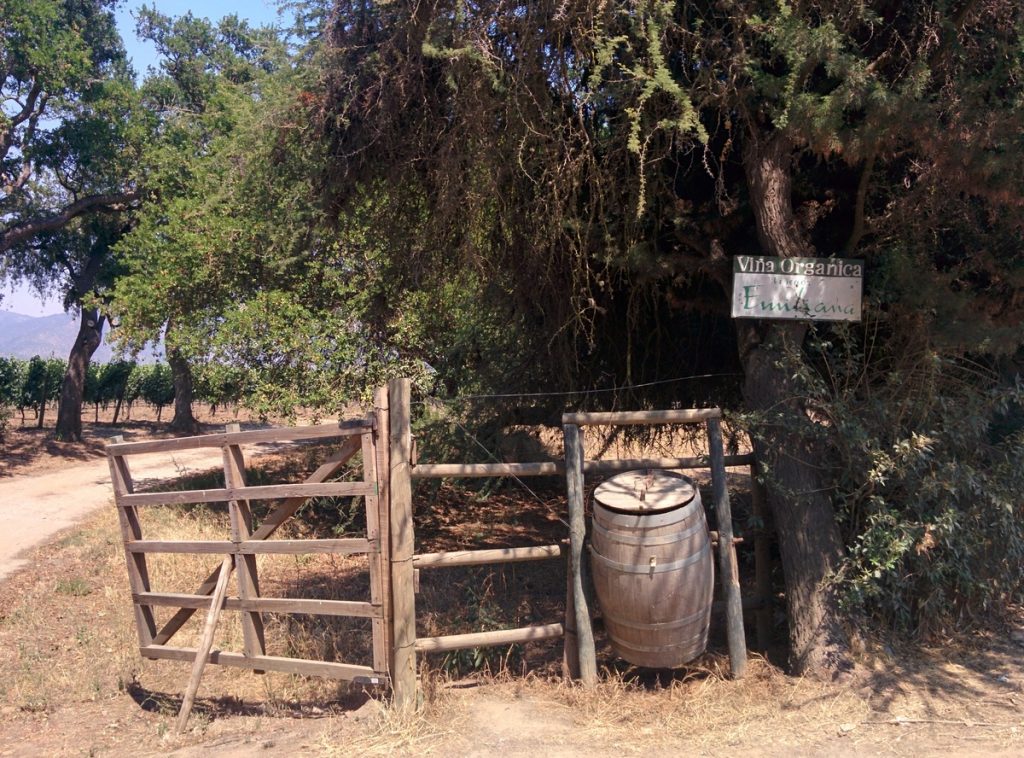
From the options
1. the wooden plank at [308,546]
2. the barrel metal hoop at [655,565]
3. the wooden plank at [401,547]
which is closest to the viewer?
the barrel metal hoop at [655,565]

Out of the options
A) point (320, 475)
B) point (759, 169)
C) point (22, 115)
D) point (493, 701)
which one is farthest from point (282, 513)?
point (22, 115)

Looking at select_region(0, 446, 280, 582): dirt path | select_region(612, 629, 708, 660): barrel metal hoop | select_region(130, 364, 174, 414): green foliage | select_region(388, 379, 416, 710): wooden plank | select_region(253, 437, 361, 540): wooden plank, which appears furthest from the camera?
select_region(130, 364, 174, 414): green foliage

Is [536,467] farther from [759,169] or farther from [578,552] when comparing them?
[759,169]

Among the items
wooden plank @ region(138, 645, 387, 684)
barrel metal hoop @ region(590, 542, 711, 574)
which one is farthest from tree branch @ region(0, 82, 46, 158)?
barrel metal hoop @ region(590, 542, 711, 574)

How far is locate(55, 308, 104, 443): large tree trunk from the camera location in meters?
23.5

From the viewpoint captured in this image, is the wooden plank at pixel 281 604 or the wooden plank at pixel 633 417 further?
the wooden plank at pixel 633 417

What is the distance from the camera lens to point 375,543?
17.3 feet

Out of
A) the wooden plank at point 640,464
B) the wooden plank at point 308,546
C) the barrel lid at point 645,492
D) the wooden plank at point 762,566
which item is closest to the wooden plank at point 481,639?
the wooden plank at point 308,546

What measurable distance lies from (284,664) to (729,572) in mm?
3015

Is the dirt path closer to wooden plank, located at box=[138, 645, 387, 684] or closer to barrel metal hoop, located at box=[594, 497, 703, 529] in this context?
wooden plank, located at box=[138, 645, 387, 684]

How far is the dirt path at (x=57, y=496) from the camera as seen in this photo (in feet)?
41.0

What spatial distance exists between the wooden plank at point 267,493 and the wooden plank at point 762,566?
111 inches

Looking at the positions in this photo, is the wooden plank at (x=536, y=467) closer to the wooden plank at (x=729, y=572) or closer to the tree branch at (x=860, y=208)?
the wooden plank at (x=729, y=572)

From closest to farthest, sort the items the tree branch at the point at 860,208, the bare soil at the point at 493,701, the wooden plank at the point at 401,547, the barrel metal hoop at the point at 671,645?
the bare soil at the point at 493,701
the barrel metal hoop at the point at 671,645
the wooden plank at the point at 401,547
the tree branch at the point at 860,208
